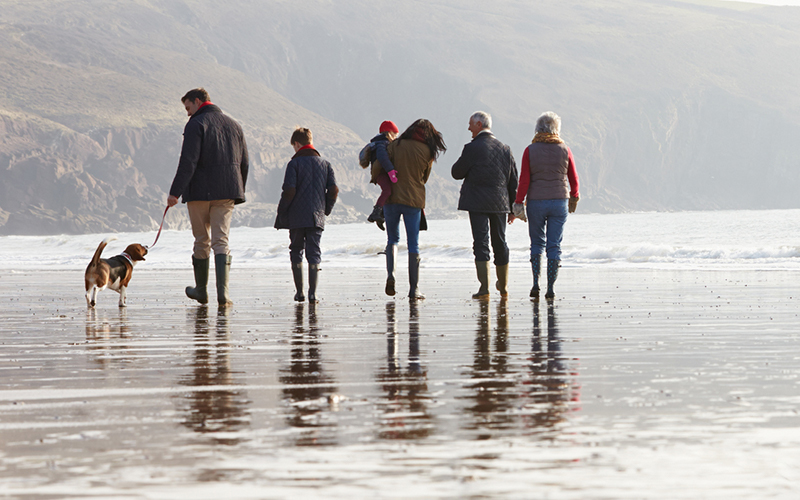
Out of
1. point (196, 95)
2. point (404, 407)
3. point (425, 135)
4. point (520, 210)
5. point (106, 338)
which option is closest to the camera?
point (404, 407)

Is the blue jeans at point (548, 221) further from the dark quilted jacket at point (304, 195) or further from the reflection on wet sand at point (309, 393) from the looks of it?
the reflection on wet sand at point (309, 393)

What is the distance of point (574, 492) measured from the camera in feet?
7.56

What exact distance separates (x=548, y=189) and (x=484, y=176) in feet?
2.15

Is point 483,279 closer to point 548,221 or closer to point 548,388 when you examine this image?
point 548,221

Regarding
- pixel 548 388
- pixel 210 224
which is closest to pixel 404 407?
pixel 548 388

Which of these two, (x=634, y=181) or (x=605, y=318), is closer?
(x=605, y=318)

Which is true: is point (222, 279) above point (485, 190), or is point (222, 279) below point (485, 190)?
below

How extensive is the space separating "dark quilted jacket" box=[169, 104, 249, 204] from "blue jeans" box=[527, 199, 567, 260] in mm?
2889

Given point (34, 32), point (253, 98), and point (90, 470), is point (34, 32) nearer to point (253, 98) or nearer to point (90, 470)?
point (253, 98)

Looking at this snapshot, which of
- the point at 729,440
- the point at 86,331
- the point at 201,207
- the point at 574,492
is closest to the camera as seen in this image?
the point at 574,492

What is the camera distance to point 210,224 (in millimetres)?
8781

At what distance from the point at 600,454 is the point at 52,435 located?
1.66 metres

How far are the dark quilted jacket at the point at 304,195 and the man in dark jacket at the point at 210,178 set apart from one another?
0.62 meters

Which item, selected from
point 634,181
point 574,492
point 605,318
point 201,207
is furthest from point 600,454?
point 634,181
